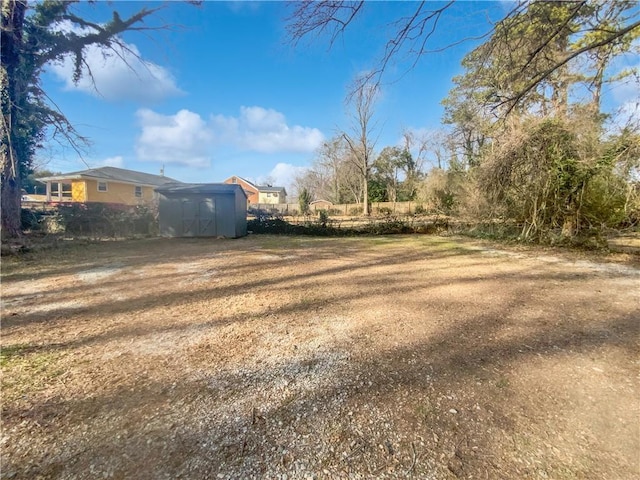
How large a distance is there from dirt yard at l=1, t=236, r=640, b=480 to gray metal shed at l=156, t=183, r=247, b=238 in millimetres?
7112

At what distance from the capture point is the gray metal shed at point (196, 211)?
12.1 meters

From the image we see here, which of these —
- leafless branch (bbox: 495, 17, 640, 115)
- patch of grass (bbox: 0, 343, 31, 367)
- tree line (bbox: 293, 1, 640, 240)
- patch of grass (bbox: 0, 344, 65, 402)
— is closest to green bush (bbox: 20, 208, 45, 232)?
patch of grass (bbox: 0, 343, 31, 367)

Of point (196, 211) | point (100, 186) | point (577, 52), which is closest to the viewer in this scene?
point (577, 52)

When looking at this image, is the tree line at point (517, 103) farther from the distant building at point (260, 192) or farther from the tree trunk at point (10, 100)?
the distant building at point (260, 192)

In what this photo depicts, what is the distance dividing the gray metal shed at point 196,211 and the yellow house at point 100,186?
834 cm

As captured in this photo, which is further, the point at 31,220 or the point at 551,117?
the point at 31,220

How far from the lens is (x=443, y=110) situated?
73.6 feet

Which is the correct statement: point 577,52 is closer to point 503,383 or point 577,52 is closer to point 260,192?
point 503,383

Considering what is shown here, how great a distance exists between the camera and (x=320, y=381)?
237cm

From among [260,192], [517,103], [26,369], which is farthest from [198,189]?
[260,192]

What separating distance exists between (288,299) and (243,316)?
882mm

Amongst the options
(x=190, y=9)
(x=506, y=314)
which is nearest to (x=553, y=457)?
(x=506, y=314)

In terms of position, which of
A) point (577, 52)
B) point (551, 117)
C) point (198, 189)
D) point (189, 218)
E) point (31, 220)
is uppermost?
point (551, 117)

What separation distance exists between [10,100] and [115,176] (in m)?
15.6
